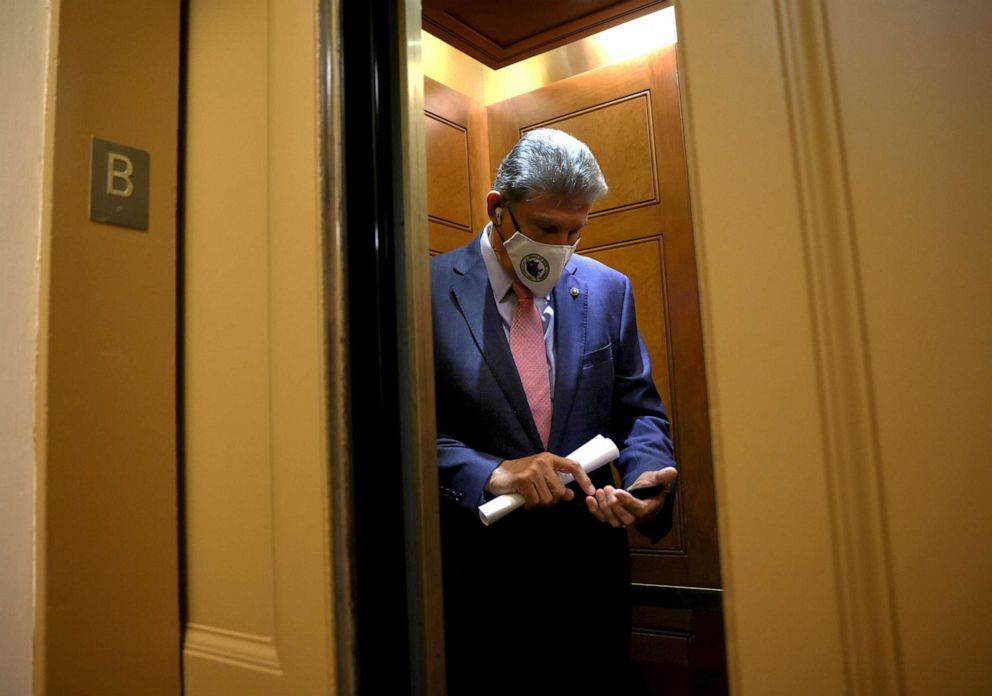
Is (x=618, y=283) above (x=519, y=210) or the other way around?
the other way around

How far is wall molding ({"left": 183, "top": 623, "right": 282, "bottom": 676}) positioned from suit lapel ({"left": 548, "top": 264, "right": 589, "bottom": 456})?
2.22ft

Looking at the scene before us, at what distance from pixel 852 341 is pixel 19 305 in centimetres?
117

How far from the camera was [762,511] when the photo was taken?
66 centimetres

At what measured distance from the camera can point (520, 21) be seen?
240 cm

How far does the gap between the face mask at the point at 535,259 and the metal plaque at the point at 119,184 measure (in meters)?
0.74

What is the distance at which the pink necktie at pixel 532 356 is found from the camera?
1.53 metres

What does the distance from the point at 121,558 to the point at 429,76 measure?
2029 millimetres

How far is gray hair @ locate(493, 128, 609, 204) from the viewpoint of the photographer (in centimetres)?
156

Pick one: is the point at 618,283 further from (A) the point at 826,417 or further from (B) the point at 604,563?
(A) the point at 826,417

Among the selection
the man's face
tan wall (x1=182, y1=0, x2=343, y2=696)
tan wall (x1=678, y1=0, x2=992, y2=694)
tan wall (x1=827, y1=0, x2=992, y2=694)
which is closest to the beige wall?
tan wall (x1=182, y1=0, x2=343, y2=696)

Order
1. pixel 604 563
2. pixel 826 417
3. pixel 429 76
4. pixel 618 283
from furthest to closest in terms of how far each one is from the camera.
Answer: pixel 429 76, pixel 618 283, pixel 604 563, pixel 826 417

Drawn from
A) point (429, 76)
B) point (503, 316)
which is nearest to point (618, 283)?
point (503, 316)

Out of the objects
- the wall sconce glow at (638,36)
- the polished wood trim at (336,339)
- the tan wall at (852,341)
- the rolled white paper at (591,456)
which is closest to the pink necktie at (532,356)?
the rolled white paper at (591,456)

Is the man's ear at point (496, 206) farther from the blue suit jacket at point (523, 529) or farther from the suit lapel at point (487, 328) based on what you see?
the blue suit jacket at point (523, 529)
